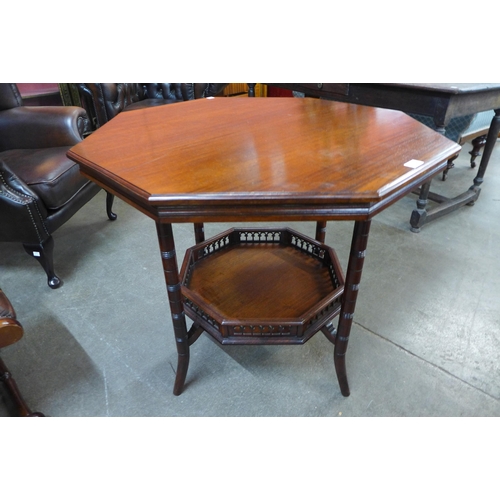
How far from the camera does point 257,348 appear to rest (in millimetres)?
1407

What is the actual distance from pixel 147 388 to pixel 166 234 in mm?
665

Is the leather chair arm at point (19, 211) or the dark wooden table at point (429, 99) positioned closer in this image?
the leather chair arm at point (19, 211)

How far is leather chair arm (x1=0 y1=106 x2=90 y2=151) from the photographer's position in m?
1.97

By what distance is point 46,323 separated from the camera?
152 centimetres

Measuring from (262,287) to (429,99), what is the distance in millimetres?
1271

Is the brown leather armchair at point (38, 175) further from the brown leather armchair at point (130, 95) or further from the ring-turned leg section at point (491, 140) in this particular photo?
the ring-turned leg section at point (491, 140)

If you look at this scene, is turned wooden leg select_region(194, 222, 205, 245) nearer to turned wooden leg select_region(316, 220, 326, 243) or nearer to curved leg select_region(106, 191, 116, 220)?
turned wooden leg select_region(316, 220, 326, 243)

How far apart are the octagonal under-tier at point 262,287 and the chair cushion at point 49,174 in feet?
2.63

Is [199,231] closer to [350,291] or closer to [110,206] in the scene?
[350,291]

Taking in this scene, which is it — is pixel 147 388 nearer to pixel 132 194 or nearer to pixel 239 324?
pixel 239 324

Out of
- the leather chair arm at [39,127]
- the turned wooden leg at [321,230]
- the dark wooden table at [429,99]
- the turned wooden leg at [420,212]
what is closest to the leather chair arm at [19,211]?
the leather chair arm at [39,127]

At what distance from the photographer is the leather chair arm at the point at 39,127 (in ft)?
6.46

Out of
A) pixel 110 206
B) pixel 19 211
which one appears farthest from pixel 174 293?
pixel 110 206

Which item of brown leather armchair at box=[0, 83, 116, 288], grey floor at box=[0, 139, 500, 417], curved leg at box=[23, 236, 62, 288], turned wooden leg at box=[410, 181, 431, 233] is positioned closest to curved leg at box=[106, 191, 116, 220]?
brown leather armchair at box=[0, 83, 116, 288]
